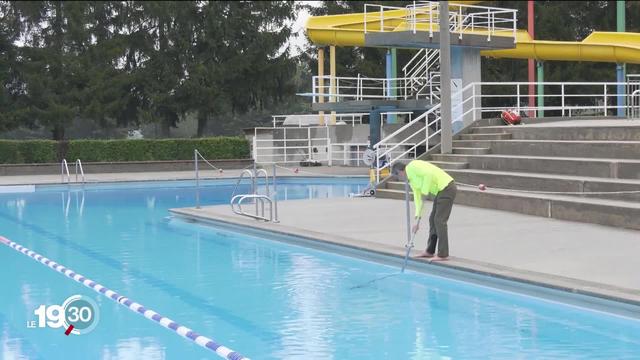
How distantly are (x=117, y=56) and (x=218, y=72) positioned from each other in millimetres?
5776

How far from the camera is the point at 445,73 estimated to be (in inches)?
784

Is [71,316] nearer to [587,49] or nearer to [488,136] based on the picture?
[488,136]

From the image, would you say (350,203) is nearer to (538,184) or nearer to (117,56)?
(538,184)

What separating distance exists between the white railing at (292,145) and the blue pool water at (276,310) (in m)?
23.6

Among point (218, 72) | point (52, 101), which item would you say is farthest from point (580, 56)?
point (52, 101)

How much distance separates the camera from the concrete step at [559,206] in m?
14.2

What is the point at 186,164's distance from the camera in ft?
135

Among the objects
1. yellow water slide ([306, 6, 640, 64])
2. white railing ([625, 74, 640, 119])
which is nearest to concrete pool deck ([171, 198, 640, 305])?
white railing ([625, 74, 640, 119])

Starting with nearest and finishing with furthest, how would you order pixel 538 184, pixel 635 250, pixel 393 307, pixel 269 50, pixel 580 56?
pixel 393 307, pixel 635 250, pixel 538 184, pixel 580 56, pixel 269 50

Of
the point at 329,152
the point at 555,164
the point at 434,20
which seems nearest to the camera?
the point at 555,164

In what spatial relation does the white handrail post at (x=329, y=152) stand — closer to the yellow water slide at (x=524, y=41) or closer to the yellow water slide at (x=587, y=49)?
the yellow water slide at (x=524, y=41)

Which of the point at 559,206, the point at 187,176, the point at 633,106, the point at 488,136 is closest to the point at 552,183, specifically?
the point at 559,206

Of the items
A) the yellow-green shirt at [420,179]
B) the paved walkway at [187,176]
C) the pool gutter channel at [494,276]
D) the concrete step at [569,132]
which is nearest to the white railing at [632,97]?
the concrete step at [569,132]

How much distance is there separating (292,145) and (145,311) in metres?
32.2
